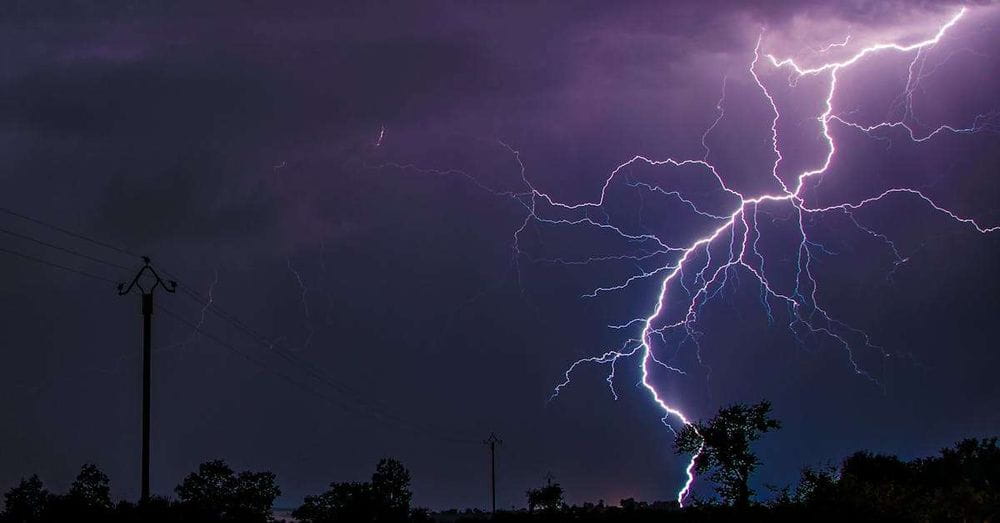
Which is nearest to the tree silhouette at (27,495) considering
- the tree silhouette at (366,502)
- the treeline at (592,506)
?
the treeline at (592,506)

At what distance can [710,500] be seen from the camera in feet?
111

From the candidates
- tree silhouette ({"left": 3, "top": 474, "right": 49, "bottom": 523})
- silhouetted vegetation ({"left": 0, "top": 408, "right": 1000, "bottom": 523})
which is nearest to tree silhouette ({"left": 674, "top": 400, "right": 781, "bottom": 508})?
silhouetted vegetation ({"left": 0, "top": 408, "right": 1000, "bottom": 523})

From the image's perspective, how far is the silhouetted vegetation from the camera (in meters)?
25.2

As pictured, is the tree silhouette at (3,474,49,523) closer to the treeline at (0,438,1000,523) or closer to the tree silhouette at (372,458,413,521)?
the treeline at (0,438,1000,523)

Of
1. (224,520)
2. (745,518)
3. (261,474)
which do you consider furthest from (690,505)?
(261,474)

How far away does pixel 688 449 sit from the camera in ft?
130

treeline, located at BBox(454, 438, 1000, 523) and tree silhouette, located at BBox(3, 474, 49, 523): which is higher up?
tree silhouette, located at BBox(3, 474, 49, 523)

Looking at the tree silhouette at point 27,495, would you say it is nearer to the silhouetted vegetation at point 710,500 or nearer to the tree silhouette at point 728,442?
the silhouetted vegetation at point 710,500

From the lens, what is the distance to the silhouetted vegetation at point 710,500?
990 inches

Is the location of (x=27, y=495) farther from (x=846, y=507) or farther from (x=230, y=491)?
(x=846, y=507)

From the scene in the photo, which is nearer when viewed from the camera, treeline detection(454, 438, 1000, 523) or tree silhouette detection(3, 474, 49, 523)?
treeline detection(454, 438, 1000, 523)

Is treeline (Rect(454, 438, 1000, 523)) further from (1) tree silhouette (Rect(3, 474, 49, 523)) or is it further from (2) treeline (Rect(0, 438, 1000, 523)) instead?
(1) tree silhouette (Rect(3, 474, 49, 523))

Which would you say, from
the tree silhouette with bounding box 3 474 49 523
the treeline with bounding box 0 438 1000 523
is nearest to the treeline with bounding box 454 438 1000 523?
the treeline with bounding box 0 438 1000 523

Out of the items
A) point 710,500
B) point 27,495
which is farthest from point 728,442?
point 27,495
